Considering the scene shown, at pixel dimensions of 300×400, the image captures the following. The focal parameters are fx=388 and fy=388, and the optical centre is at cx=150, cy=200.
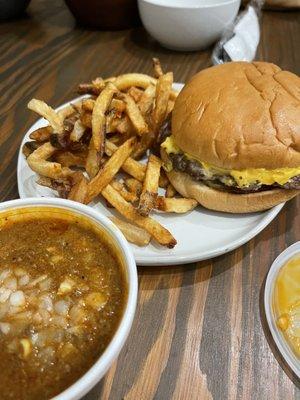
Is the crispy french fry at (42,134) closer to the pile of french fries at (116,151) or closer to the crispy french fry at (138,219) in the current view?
the pile of french fries at (116,151)

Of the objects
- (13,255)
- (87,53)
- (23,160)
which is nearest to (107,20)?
(87,53)

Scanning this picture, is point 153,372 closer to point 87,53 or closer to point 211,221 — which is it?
point 211,221

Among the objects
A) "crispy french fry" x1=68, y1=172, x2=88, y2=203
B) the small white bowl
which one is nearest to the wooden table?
"crispy french fry" x1=68, y1=172, x2=88, y2=203

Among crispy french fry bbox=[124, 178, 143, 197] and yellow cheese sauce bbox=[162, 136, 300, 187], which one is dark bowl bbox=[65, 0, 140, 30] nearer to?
crispy french fry bbox=[124, 178, 143, 197]

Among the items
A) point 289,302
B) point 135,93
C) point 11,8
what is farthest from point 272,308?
point 11,8

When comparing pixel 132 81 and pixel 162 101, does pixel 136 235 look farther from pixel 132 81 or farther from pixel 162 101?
pixel 132 81

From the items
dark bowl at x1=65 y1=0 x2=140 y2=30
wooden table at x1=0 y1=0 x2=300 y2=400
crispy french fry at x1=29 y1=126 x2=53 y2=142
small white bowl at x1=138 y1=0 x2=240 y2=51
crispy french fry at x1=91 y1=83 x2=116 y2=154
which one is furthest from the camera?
dark bowl at x1=65 y1=0 x2=140 y2=30
